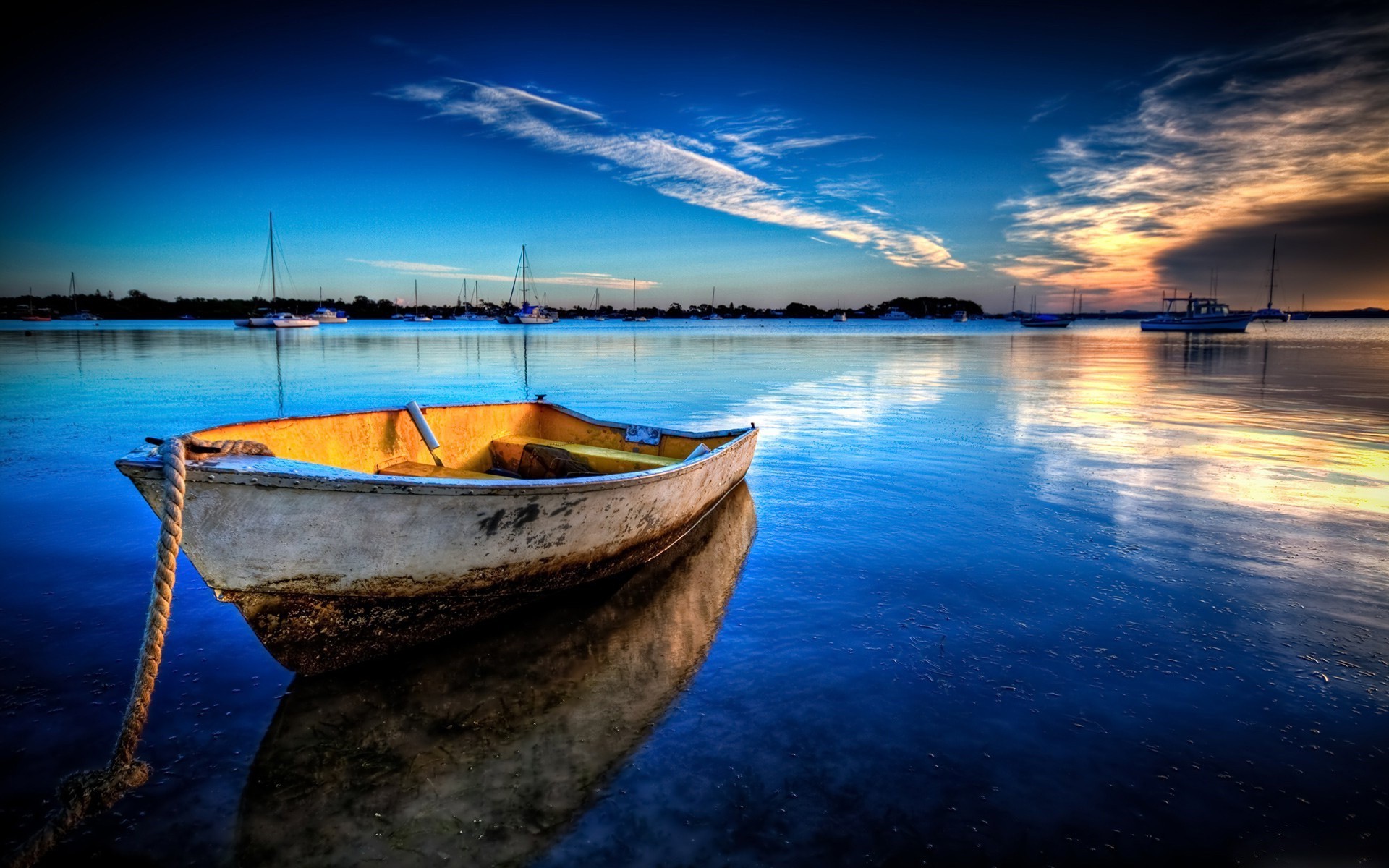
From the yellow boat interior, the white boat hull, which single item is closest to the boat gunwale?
the yellow boat interior

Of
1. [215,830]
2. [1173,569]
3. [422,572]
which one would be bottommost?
[215,830]

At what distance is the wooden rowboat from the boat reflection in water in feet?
0.96

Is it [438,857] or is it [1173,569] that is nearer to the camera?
[438,857]

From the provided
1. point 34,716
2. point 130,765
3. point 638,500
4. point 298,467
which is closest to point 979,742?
point 638,500

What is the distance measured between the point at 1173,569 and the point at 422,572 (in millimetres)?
6061

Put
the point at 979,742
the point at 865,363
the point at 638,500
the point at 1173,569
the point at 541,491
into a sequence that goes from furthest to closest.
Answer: the point at 865,363
the point at 1173,569
the point at 638,500
the point at 541,491
the point at 979,742

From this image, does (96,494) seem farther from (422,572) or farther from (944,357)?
(944,357)

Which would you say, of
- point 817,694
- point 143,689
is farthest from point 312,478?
point 817,694

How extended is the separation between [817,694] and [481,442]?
5.39 meters

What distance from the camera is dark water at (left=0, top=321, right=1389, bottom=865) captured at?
2.99 m

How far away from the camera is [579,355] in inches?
1436

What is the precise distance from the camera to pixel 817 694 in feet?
13.4

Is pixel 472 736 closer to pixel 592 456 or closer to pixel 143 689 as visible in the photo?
pixel 143 689

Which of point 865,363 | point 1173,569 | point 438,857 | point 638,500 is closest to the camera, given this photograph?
point 438,857
